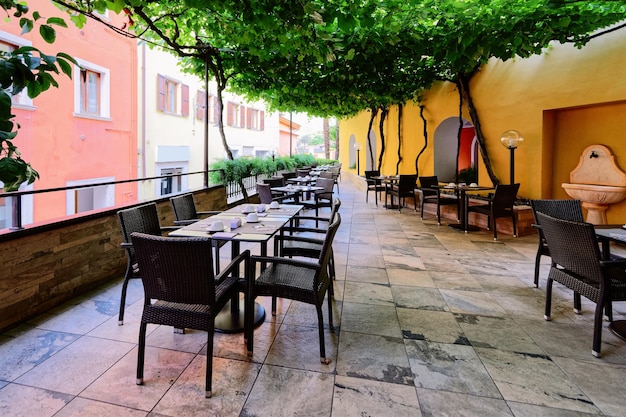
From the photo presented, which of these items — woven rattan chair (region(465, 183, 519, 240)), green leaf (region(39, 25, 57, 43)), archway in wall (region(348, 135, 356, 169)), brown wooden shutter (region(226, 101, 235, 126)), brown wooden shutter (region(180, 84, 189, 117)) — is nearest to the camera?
green leaf (region(39, 25, 57, 43))

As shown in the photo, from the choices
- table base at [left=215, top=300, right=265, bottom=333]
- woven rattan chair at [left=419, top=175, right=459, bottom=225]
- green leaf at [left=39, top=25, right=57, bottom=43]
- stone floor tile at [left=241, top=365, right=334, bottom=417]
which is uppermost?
green leaf at [left=39, top=25, right=57, bottom=43]

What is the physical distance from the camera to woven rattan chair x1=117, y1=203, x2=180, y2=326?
247 centimetres

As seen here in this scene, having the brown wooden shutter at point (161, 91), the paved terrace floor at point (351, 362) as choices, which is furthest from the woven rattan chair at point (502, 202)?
the brown wooden shutter at point (161, 91)

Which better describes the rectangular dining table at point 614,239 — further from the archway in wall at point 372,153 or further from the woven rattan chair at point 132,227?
the archway in wall at point 372,153

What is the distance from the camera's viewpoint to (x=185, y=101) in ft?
37.3

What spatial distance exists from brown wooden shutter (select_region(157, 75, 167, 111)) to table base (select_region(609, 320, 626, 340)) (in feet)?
35.4

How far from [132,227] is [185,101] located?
9.91m

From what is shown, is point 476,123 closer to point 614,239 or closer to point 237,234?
point 614,239

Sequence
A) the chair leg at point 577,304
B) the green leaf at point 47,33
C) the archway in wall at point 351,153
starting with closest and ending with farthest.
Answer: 1. the green leaf at point 47,33
2. the chair leg at point 577,304
3. the archway in wall at point 351,153

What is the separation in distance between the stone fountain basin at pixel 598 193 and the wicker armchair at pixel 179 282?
5.38 m

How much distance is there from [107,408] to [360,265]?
8.87 feet

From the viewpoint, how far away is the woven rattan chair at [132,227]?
2.47 meters

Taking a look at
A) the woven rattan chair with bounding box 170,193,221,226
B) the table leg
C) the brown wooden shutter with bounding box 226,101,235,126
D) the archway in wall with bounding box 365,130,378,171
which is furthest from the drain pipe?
the table leg

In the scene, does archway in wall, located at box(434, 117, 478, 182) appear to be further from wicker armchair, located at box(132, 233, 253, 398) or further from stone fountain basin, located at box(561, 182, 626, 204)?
wicker armchair, located at box(132, 233, 253, 398)
